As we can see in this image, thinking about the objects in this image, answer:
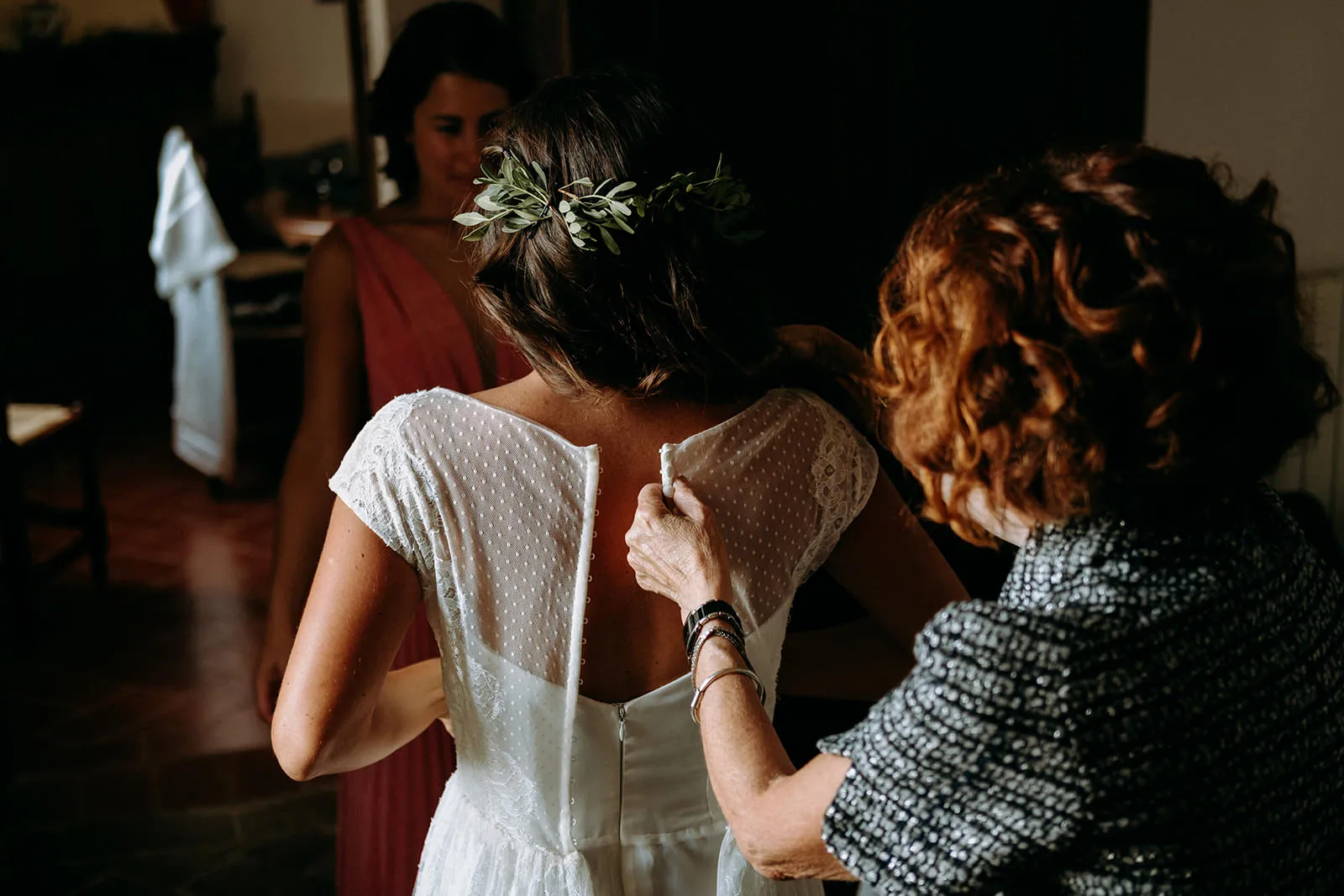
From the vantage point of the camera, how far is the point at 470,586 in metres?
1.21

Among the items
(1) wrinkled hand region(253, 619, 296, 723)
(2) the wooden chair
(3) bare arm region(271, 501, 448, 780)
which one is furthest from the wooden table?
(3) bare arm region(271, 501, 448, 780)

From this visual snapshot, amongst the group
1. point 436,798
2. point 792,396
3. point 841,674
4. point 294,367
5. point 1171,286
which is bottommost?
point 294,367

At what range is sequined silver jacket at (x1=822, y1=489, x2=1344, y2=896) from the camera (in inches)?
35.1

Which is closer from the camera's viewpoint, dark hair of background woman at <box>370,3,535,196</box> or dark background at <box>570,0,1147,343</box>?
dark hair of background woman at <box>370,3,535,196</box>

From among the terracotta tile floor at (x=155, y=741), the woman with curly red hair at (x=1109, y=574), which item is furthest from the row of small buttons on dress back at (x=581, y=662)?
the terracotta tile floor at (x=155, y=741)

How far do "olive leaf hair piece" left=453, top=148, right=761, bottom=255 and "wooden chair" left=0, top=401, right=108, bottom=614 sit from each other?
11.3ft

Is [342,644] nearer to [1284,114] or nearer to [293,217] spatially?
[1284,114]

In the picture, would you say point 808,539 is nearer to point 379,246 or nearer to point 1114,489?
point 1114,489

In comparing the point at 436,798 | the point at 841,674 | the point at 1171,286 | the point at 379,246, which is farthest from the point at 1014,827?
the point at 379,246

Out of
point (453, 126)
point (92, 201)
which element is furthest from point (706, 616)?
point (92, 201)

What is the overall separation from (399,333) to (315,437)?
217mm

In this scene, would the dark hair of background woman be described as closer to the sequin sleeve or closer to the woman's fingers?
the woman's fingers

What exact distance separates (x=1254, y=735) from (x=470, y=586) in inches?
27.3

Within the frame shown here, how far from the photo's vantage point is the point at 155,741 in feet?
11.6
